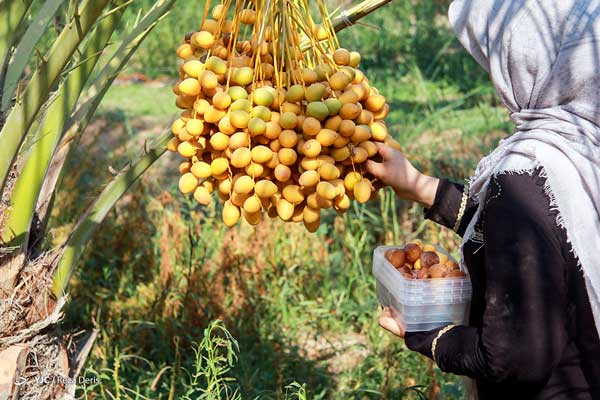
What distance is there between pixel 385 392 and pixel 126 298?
53.5 inches

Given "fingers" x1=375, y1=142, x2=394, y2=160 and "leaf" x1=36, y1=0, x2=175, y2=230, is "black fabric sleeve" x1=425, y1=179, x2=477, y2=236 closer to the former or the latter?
"fingers" x1=375, y1=142, x2=394, y2=160

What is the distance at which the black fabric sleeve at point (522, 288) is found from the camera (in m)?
1.60

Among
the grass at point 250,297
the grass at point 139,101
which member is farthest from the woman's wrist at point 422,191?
the grass at point 139,101

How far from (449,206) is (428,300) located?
1.07 ft

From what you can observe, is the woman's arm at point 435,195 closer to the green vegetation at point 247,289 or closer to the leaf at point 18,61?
the green vegetation at point 247,289

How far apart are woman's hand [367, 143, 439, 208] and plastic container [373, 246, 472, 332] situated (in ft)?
0.61

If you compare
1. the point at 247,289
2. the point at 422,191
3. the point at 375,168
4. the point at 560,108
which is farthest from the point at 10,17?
the point at 247,289

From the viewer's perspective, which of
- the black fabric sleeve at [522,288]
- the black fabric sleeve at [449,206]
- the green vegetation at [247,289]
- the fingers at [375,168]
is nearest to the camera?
the black fabric sleeve at [522,288]

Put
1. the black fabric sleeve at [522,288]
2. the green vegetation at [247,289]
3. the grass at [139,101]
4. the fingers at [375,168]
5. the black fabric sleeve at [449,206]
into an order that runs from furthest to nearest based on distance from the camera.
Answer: the grass at [139,101] < the green vegetation at [247,289] < the black fabric sleeve at [449,206] < the fingers at [375,168] < the black fabric sleeve at [522,288]

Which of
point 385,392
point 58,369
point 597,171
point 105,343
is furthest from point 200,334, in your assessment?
point 597,171

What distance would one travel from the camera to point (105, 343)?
3395mm

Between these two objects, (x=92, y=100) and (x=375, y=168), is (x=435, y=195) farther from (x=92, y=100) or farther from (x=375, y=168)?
(x=92, y=100)

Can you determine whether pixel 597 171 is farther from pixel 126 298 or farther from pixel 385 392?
pixel 126 298

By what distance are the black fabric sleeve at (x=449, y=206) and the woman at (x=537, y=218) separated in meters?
0.25
